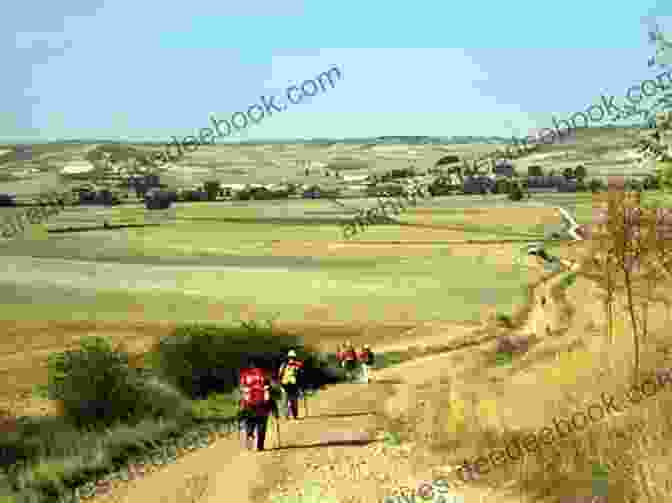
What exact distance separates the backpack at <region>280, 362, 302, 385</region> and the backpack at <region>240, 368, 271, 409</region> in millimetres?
3030

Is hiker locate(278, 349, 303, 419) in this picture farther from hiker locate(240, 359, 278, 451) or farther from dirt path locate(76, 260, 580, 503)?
hiker locate(240, 359, 278, 451)

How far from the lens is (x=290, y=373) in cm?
1727

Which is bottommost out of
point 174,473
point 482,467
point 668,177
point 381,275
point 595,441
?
point 381,275

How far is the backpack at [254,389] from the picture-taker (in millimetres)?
13977

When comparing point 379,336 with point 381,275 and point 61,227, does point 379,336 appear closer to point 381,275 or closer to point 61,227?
point 381,275

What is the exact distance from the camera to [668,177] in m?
10.8

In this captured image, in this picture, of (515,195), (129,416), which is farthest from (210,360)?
(515,195)

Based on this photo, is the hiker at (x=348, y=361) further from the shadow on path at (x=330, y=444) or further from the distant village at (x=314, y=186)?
the distant village at (x=314, y=186)

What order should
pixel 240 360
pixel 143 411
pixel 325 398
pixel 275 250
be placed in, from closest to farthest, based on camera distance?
pixel 143 411, pixel 325 398, pixel 240 360, pixel 275 250

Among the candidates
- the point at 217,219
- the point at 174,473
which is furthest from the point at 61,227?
the point at 174,473

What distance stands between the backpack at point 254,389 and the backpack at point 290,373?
303cm

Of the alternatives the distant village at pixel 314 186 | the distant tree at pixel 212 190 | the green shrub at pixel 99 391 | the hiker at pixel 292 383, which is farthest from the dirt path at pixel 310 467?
the distant tree at pixel 212 190

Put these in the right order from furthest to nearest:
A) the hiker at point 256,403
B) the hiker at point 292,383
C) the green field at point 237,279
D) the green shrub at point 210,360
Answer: the green field at point 237,279 → the green shrub at point 210,360 → the hiker at point 292,383 → the hiker at point 256,403

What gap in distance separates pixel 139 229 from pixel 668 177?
270ft
